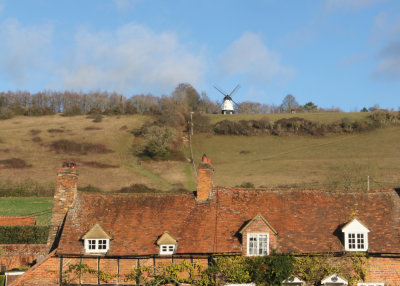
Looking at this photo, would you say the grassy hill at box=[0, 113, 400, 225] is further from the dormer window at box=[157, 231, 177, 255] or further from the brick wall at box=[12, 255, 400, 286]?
the dormer window at box=[157, 231, 177, 255]

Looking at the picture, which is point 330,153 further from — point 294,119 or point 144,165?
point 144,165

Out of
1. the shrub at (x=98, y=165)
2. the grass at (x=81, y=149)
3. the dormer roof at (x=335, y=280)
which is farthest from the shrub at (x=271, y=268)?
the shrub at (x=98, y=165)

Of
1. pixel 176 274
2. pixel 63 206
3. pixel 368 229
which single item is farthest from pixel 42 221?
pixel 368 229

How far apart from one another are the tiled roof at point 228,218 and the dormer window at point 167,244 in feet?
0.93

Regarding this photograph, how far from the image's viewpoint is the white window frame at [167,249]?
22997 mm

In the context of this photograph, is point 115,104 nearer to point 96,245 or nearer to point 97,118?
point 97,118

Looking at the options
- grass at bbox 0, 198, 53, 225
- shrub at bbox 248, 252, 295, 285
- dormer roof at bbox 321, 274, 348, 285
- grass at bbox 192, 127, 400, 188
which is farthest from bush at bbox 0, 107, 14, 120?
dormer roof at bbox 321, 274, 348, 285

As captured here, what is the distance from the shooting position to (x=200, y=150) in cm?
8425

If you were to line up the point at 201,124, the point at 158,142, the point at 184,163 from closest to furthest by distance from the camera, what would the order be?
the point at 184,163, the point at 158,142, the point at 201,124

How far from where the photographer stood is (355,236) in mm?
22516

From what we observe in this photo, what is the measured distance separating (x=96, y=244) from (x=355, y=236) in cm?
1196

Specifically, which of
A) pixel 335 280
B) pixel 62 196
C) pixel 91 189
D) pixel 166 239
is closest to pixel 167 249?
pixel 166 239

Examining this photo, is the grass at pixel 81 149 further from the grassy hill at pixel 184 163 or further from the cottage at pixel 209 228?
the cottage at pixel 209 228

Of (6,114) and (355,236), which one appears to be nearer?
(355,236)
